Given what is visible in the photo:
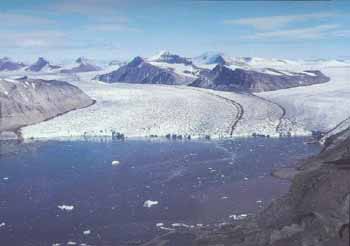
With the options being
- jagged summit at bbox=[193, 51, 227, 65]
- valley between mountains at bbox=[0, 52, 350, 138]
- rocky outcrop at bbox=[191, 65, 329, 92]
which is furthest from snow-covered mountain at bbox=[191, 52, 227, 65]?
valley between mountains at bbox=[0, 52, 350, 138]

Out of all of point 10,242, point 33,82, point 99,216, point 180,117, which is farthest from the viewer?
point 33,82

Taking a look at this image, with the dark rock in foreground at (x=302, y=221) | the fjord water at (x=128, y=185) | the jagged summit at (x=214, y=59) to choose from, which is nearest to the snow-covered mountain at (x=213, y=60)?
the jagged summit at (x=214, y=59)

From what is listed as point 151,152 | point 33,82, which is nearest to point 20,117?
point 33,82

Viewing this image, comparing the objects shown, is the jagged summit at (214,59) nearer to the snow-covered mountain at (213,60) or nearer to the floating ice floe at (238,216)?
the snow-covered mountain at (213,60)

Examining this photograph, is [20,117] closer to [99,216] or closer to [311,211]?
[99,216]

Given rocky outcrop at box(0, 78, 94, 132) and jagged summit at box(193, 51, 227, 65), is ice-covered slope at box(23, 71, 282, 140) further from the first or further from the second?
jagged summit at box(193, 51, 227, 65)

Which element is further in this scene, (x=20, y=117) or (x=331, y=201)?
(x=20, y=117)

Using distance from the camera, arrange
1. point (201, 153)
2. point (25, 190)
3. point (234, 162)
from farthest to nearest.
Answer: point (201, 153) → point (234, 162) → point (25, 190)
